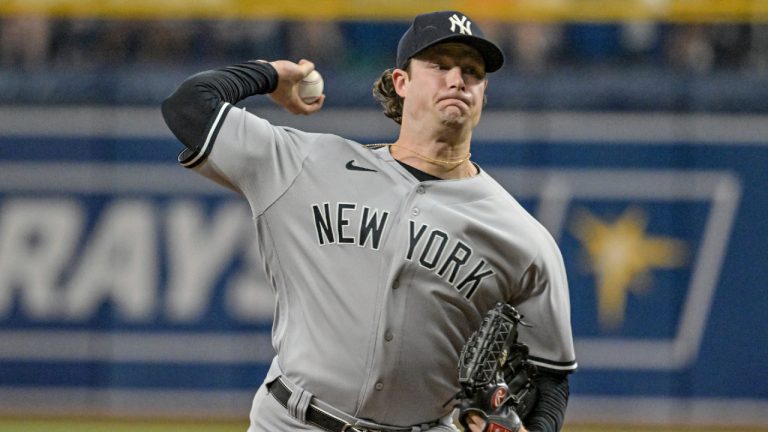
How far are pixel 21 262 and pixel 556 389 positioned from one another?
6.31m

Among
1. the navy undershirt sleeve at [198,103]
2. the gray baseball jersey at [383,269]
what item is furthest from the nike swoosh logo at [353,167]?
the navy undershirt sleeve at [198,103]

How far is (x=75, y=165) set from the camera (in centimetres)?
918

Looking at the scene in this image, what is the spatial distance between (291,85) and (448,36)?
0.48 m

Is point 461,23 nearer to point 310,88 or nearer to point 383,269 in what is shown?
point 310,88

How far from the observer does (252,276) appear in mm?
9000

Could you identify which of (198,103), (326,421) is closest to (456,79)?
(198,103)

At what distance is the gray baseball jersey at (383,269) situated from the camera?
3246 millimetres

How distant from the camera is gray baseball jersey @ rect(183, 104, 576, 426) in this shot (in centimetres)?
325

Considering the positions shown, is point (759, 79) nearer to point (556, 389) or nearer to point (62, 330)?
point (62, 330)

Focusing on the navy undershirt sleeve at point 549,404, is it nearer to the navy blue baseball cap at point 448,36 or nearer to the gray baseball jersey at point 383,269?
the gray baseball jersey at point 383,269

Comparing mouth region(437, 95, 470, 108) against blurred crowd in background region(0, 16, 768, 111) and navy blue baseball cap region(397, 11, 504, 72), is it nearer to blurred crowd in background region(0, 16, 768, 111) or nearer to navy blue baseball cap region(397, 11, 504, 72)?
navy blue baseball cap region(397, 11, 504, 72)

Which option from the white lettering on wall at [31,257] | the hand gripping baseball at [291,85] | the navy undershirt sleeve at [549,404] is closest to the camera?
the navy undershirt sleeve at [549,404]

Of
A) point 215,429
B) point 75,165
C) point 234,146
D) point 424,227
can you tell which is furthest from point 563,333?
point 75,165

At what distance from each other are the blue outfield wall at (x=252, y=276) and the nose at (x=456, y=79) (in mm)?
5766
